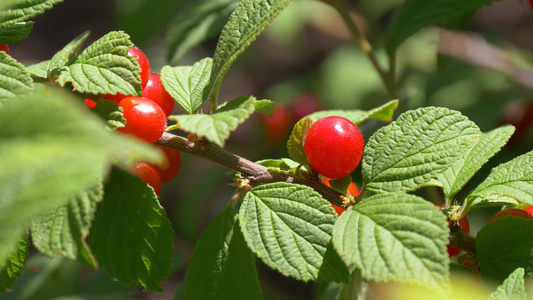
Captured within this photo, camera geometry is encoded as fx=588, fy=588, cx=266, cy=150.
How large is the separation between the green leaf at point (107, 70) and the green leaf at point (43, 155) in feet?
1.68

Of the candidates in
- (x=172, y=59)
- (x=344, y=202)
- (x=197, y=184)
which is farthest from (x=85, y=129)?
(x=197, y=184)

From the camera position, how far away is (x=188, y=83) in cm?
127

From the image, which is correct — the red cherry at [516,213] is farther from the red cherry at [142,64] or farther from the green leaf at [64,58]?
the green leaf at [64,58]

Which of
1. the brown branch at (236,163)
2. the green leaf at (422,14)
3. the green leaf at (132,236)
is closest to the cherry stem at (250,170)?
the brown branch at (236,163)

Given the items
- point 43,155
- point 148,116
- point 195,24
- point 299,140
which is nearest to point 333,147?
point 299,140

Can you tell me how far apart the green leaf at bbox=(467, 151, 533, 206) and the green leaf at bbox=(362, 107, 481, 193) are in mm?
118

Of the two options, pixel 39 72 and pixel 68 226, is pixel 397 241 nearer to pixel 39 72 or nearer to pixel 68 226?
pixel 68 226

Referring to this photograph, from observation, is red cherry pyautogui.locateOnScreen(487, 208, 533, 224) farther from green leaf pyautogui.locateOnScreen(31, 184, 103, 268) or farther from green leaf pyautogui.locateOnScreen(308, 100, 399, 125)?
green leaf pyautogui.locateOnScreen(31, 184, 103, 268)

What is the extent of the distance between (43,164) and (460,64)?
287 cm

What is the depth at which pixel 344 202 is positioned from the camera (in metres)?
1.13

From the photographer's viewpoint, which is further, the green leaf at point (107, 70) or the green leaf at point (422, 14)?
the green leaf at point (422, 14)

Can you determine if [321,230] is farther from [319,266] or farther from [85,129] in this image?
[85,129]

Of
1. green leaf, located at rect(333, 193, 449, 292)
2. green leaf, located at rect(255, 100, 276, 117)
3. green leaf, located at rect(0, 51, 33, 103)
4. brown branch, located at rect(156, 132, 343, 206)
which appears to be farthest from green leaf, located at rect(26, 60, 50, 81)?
green leaf, located at rect(333, 193, 449, 292)

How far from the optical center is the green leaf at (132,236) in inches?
44.3
